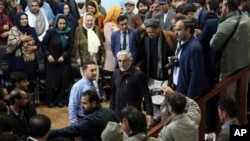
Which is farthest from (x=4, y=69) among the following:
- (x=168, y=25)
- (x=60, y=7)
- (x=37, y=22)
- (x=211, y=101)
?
(x=211, y=101)

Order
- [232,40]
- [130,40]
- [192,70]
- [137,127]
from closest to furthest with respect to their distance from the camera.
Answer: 1. [137,127]
2. [192,70]
3. [232,40]
4. [130,40]

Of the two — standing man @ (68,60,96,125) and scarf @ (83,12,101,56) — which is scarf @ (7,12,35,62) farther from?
standing man @ (68,60,96,125)

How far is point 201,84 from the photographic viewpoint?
5.11 meters

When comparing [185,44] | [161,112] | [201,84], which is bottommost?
[161,112]

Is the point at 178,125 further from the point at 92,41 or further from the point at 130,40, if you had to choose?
the point at 92,41

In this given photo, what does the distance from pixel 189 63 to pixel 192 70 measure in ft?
0.26

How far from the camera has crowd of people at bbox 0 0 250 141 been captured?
4.27 m

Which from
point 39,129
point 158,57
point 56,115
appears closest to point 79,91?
point 158,57

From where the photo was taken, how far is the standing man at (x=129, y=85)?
536 centimetres

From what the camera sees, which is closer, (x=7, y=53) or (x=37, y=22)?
(x=7, y=53)

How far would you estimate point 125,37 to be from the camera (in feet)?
22.9

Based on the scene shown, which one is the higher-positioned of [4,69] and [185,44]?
[185,44]

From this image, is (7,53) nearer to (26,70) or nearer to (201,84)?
(26,70)

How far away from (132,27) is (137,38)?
2.79 ft
